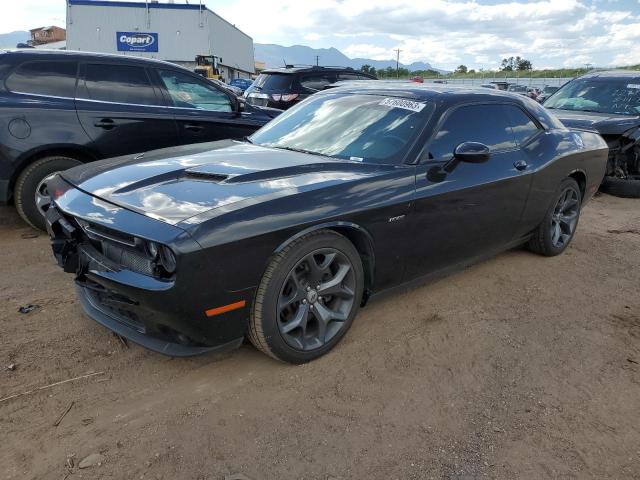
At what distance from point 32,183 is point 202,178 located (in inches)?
109

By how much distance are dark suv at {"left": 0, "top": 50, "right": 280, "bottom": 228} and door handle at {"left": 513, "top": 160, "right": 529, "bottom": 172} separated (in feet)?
10.6

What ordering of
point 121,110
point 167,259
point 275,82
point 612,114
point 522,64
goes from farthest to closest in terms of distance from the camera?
point 522,64 < point 275,82 < point 612,114 < point 121,110 < point 167,259

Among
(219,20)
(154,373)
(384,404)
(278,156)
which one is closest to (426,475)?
(384,404)

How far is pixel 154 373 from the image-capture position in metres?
2.74

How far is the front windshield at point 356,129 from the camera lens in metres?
3.29

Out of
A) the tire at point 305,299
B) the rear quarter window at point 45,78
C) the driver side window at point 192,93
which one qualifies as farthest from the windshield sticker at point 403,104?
the rear quarter window at point 45,78

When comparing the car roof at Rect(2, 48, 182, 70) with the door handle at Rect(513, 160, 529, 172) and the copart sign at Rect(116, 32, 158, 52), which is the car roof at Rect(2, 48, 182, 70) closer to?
the door handle at Rect(513, 160, 529, 172)

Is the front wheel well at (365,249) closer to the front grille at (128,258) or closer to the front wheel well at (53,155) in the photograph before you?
the front grille at (128,258)

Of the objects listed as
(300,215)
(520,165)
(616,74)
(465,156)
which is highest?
(616,74)

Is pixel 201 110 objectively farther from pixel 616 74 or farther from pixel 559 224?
pixel 616 74

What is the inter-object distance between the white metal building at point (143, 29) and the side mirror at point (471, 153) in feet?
170

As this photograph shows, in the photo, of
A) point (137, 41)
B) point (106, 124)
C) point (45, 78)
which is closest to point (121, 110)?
point (106, 124)

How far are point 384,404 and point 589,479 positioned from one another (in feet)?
3.11

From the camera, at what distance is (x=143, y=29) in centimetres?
5091
